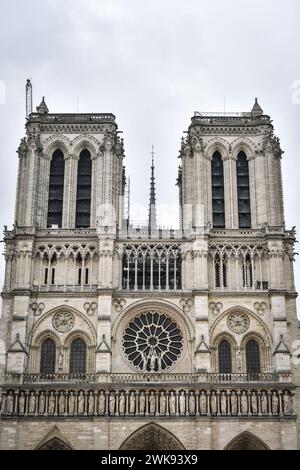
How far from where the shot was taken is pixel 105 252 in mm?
50969

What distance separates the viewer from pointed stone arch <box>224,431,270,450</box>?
152 ft

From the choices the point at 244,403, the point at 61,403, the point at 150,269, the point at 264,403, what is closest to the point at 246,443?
the point at 244,403

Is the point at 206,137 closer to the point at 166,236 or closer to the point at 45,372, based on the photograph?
the point at 166,236

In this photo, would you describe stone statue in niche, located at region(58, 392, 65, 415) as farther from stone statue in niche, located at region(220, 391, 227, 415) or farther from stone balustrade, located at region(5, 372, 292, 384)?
stone statue in niche, located at region(220, 391, 227, 415)

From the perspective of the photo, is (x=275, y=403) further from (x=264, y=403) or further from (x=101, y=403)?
(x=101, y=403)

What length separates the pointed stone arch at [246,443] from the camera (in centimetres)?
4641

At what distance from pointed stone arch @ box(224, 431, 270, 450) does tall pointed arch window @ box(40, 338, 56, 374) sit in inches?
466

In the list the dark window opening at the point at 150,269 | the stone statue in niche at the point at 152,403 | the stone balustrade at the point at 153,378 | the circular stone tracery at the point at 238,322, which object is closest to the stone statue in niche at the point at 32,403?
the stone balustrade at the point at 153,378

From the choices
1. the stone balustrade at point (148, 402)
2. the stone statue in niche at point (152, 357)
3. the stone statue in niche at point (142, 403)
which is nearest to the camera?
the stone balustrade at point (148, 402)

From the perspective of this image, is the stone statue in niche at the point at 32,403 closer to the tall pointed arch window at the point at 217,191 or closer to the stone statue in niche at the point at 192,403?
the stone statue in niche at the point at 192,403

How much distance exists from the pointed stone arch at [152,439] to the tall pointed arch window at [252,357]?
6.52 m

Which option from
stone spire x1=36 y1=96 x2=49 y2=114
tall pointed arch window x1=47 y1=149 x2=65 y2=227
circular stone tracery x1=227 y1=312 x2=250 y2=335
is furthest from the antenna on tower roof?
circular stone tracery x1=227 y1=312 x2=250 y2=335
